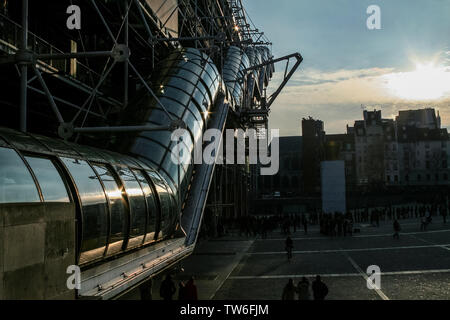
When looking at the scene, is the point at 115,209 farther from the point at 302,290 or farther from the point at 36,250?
the point at 302,290

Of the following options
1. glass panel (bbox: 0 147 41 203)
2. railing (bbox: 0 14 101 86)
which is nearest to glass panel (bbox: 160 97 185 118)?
railing (bbox: 0 14 101 86)

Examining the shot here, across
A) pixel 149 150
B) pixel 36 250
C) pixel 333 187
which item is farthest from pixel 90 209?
pixel 333 187

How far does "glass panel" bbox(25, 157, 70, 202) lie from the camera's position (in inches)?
211

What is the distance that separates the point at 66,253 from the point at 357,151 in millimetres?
82202

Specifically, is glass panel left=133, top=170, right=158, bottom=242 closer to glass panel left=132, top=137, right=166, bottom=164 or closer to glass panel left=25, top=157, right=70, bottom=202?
glass panel left=132, top=137, right=166, bottom=164

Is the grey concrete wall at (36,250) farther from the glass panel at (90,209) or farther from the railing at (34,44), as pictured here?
the railing at (34,44)

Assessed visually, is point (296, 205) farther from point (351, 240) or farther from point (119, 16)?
point (119, 16)

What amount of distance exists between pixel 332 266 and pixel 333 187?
3057cm

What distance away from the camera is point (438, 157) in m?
80.6

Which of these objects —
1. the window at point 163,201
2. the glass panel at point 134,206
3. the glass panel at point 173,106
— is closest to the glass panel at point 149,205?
the glass panel at point 134,206

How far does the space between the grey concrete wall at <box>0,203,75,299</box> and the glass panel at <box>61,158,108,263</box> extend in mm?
1496

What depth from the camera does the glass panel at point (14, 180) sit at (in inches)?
182

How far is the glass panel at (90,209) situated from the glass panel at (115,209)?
278mm
